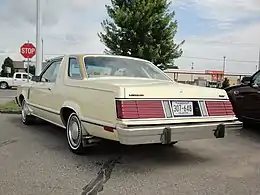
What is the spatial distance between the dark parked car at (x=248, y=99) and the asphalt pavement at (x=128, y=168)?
2.78 feet

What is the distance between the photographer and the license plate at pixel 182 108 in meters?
4.98

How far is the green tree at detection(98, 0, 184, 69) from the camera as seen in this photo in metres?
17.8

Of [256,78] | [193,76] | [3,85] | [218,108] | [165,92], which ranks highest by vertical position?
[256,78]

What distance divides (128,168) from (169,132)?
791 mm

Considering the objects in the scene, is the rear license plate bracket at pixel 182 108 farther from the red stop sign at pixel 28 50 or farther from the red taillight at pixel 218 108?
the red stop sign at pixel 28 50

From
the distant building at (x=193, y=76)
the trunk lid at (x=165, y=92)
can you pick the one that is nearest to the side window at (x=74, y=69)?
the trunk lid at (x=165, y=92)

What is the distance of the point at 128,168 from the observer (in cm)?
501

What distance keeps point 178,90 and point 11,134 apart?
391cm

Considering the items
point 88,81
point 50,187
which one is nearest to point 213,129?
point 88,81

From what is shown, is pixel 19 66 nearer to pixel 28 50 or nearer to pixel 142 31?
pixel 142 31

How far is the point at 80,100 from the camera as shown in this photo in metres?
5.49

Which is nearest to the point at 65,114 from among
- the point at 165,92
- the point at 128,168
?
the point at 128,168

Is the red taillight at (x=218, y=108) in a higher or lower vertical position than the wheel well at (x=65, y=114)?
higher

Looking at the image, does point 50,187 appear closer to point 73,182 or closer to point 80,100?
point 73,182
